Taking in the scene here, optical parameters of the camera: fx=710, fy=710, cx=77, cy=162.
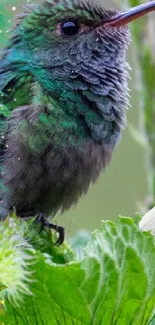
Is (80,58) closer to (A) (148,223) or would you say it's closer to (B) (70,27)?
(B) (70,27)

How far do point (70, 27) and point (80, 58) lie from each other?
0.13 m

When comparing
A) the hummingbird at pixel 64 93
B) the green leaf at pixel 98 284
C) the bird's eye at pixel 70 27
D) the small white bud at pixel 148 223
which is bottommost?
the green leaf at pixel 98 284

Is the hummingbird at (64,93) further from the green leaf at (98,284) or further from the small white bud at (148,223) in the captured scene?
the green leaf at (98,284)

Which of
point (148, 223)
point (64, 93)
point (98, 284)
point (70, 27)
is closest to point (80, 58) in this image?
point (70, 27)

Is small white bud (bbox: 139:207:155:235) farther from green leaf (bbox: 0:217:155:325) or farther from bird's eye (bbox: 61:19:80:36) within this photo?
bird's eye (bbox: 61:19:80:36)

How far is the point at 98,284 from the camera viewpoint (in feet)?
2.42

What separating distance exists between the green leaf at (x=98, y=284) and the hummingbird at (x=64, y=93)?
1.35 meters

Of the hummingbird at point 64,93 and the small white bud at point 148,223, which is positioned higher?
the hummingbird at point 64,93

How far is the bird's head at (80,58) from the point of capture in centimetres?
240

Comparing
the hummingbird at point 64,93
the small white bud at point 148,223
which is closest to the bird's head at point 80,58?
the hummingbird at point 64,93

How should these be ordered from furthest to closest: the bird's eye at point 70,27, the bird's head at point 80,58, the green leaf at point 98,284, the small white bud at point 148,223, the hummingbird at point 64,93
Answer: the bird's eye at point 70,27 < the bird's head at point 80,58 < the hummingbird at point 64,93 < the small white bud at point 148,223 < the green leaf at point 98,284

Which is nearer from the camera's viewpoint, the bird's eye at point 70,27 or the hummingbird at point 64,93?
the hummingbird at point 64,93

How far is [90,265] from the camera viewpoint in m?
0.73

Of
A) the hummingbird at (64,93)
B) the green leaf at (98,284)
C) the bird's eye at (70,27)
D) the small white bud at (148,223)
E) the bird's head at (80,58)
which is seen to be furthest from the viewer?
the bird's eye at (70,27)
